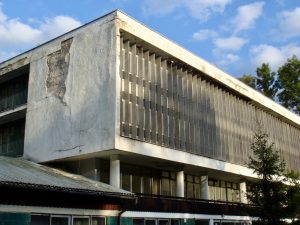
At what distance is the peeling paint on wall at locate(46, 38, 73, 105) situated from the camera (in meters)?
25.9

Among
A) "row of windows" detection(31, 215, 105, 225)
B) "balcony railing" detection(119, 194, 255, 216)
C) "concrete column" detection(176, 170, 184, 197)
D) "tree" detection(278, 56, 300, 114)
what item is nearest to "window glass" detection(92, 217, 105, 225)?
"row of windows" detection(31, 215, 105, 225)

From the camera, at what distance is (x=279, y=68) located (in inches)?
2073

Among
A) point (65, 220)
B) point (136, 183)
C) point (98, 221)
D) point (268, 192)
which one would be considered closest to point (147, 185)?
point (136, 183)

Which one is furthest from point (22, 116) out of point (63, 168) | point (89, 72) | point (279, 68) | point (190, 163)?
point (279, 68)

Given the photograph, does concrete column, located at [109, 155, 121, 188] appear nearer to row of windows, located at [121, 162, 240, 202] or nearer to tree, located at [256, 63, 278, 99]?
row of windows, located at [121, 162, 240, 202]

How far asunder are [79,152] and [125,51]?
19.9 feet

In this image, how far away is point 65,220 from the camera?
1886 cm

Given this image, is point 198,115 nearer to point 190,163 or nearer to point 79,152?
point 190,163

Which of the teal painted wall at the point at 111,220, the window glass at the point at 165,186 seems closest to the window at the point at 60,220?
the teal painted wall at the point at 111,220

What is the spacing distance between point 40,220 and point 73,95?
895cm

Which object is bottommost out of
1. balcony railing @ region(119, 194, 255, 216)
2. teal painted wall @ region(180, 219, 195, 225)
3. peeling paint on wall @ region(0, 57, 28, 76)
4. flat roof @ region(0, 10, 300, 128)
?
teal painted wall @ region(180, 219, 195, 225)

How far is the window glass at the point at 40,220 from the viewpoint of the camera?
57.7 ft

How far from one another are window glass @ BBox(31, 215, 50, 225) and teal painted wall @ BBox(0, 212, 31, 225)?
1.04 feet

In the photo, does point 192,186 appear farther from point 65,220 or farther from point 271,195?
point 65,220
